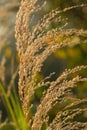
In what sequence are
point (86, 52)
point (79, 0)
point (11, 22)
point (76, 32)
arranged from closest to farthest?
point (76, 32), point (79, 0), point (11, 22), point (86, 52)

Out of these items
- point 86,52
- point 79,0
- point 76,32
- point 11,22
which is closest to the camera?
point 76,32

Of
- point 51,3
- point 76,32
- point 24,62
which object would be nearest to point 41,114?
point 24,62

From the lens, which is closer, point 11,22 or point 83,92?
point 11,22

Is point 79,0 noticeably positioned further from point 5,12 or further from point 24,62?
point 24,62

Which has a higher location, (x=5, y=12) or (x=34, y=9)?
(x=5, y=12)

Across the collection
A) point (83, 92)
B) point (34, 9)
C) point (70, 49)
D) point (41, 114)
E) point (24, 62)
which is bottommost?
point (41, 114)

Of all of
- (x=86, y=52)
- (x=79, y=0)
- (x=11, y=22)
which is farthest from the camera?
(x=86, y=52)

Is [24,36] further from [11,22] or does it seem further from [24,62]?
[11,22]

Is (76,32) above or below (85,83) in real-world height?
below

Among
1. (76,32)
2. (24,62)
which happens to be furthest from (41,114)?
(76,32)
